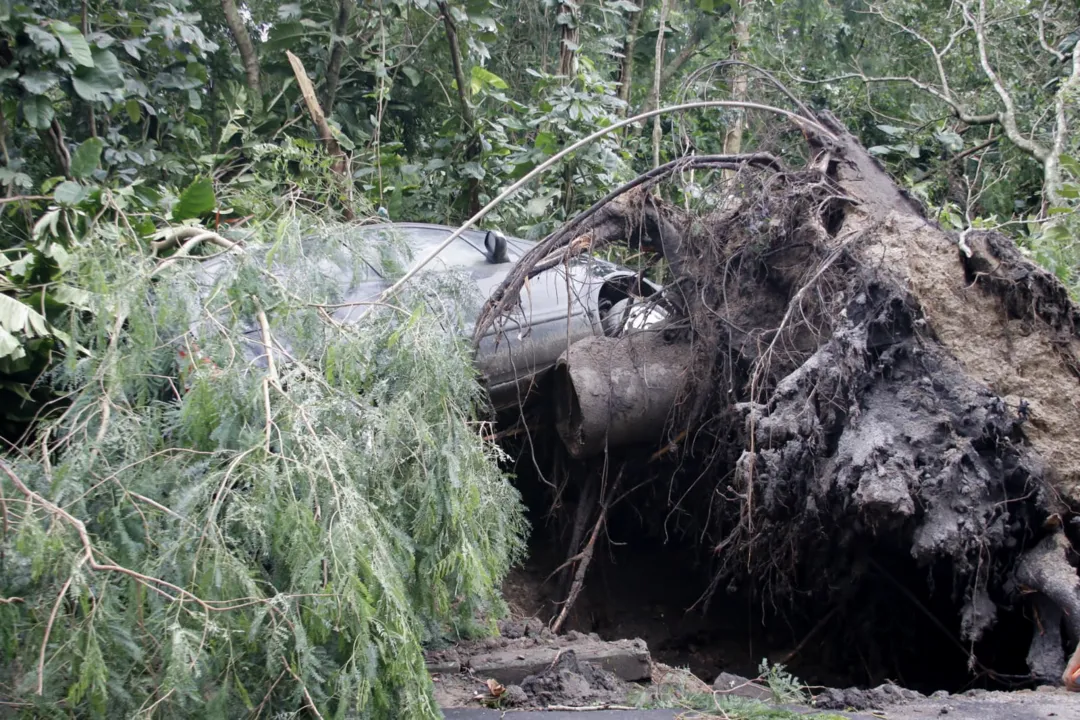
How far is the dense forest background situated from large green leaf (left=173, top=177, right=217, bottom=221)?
0.02 metres

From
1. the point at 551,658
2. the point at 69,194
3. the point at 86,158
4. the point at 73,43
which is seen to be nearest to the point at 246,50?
the point at 73,43

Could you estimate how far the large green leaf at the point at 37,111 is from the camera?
6.55 m

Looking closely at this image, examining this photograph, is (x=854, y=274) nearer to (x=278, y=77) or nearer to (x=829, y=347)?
(x=829, y=347)

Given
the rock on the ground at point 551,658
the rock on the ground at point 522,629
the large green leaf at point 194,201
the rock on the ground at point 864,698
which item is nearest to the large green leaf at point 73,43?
the large green leaf at point 194,201

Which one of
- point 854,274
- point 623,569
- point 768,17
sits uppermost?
point 768,17

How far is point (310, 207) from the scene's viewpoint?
17.5ft

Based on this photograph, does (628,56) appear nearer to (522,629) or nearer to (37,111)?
(37,111)

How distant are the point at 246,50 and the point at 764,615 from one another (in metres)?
7.40

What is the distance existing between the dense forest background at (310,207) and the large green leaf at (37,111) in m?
0.02

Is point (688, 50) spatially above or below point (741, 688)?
above

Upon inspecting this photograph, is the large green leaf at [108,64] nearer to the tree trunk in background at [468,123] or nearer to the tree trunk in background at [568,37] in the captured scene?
the tree trunk in background at [468,123]

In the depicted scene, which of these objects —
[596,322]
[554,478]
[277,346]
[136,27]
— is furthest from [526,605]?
Answer: [136,27]

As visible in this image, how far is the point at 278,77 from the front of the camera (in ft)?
32.7

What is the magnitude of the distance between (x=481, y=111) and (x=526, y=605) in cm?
551
